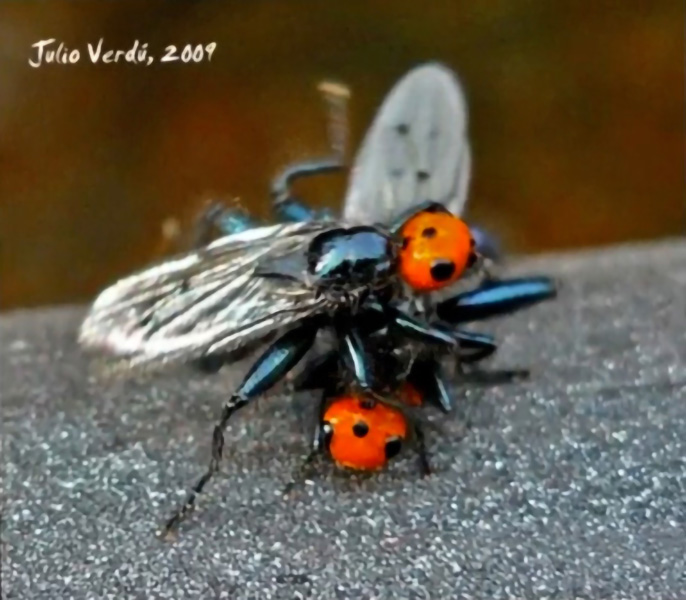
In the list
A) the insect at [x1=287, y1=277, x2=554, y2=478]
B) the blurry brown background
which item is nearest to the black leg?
the insect at [x1=287, y1=277, x2=554, y2=478]

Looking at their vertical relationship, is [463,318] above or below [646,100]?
below

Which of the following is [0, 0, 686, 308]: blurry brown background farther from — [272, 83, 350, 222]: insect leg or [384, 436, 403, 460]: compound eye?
[384, 436, 403, 460]: compound eye

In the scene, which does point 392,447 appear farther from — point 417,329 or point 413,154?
point 413,154

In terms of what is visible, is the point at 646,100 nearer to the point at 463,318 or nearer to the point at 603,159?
the point at 603,159

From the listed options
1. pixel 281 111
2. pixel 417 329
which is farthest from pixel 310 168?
pixel 417 329

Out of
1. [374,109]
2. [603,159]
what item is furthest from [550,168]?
[374,109]

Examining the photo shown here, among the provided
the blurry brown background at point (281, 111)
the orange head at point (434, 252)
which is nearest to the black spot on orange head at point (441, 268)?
the orange head at point (434, 252)

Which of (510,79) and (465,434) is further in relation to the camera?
(510,79)
